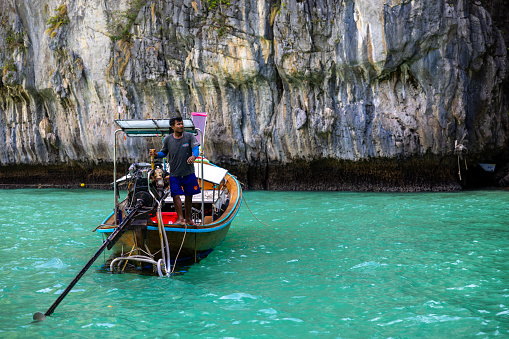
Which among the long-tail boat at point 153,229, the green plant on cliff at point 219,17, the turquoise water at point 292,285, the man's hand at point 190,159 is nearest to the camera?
the turquoise water at point 292,285

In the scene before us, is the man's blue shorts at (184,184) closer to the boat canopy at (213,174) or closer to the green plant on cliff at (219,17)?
the boat canopy at (213,174)

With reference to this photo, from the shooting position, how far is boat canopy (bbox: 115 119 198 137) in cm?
775

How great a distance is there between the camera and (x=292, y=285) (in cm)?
603

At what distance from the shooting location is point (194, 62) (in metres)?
20.7

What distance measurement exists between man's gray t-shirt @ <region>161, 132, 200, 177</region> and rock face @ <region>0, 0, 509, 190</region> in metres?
11.7

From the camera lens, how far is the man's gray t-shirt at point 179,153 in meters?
7.13

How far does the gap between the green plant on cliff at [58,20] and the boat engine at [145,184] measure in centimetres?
2023

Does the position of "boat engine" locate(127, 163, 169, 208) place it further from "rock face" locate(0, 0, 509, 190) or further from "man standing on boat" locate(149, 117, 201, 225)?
"rock face" locate(0, 0, 509, 190)

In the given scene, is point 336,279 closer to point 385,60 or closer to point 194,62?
point 385,60

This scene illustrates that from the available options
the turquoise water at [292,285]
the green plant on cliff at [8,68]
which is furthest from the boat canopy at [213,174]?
the green plant on cliff at [8,68]

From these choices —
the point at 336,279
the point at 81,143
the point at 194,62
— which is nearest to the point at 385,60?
the point at 194,62

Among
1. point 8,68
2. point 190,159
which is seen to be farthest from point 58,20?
point 190,159

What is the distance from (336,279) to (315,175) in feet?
46.5

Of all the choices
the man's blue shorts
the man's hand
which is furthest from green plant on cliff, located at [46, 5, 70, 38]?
the man's hand
